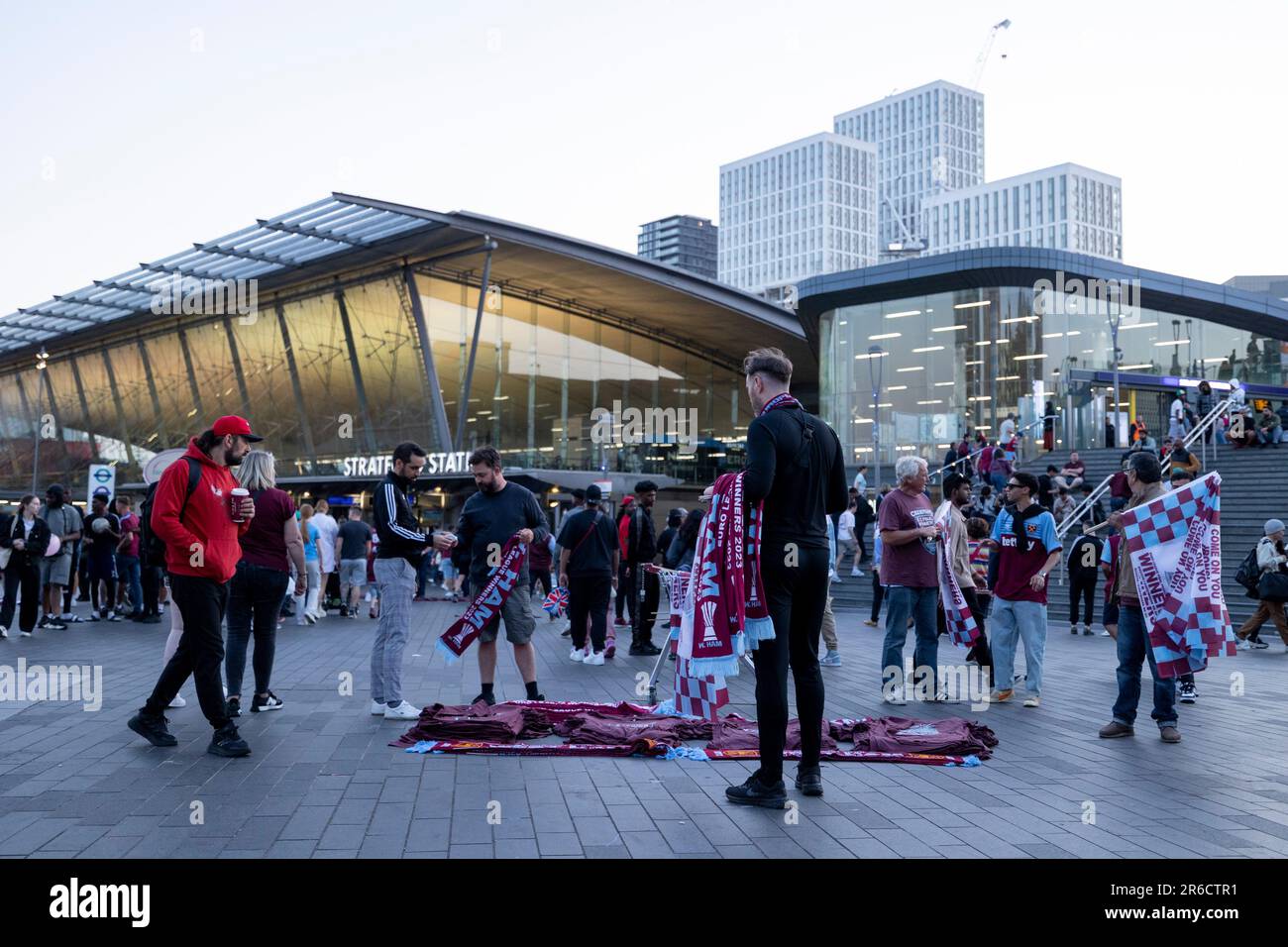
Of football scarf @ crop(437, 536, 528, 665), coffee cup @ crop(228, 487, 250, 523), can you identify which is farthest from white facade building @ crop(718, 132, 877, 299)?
coffee cup @ crop(228, 487, 250, 523)

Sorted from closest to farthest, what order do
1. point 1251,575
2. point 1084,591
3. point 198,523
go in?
point 198,523, point 1251,575, point 1084,591

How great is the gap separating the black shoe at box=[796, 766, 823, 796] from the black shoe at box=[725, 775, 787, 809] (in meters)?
0.22

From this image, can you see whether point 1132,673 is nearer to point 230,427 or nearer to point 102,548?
point 230,427

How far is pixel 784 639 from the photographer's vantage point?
5.27m

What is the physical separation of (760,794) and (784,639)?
0.73m

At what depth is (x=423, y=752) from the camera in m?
6.45

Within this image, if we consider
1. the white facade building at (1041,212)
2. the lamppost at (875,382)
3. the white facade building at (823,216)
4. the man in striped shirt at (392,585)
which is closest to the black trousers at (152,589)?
the man in striped shirt at (392,585)

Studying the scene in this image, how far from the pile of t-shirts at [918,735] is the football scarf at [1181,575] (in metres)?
1.32

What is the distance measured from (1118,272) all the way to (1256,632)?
2403cm

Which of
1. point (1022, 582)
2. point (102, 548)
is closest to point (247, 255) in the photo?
point (102, 548)

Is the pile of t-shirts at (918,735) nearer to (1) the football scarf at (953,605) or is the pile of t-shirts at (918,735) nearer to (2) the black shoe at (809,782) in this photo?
(2) the black shoe at (809,782)

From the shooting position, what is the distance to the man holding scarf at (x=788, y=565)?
5.23 meters
